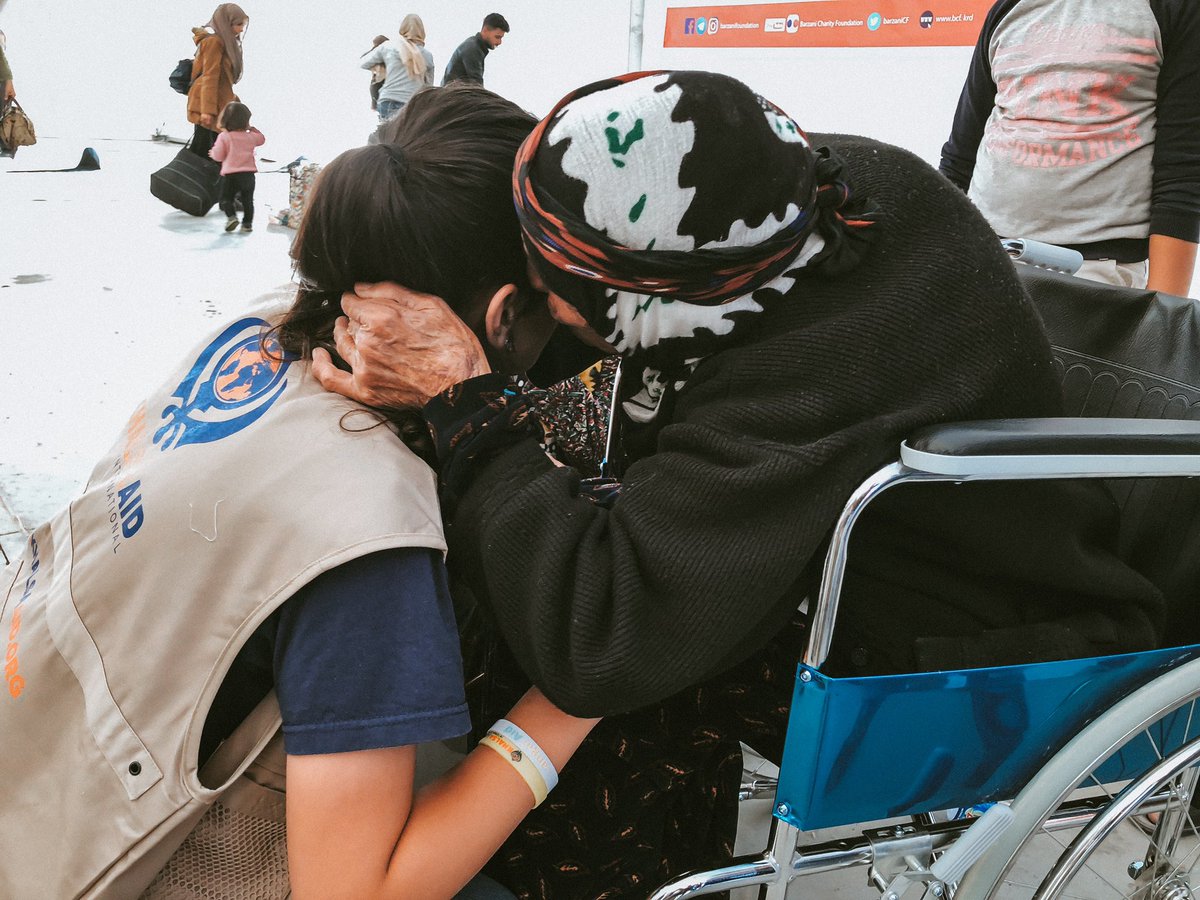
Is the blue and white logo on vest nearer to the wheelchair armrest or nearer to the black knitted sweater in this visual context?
the black knitted sweater

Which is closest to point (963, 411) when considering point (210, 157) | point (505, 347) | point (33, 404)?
point (505, 347)

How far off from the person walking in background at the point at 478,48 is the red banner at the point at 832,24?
A: 2.28 m

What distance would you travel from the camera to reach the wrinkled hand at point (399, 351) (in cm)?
80

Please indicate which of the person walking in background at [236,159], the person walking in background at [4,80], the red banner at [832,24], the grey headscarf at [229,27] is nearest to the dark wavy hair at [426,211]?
the red banner at [832,24]

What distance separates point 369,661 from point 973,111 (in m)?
1.67

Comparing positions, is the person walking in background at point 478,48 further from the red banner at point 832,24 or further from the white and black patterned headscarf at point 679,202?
the white and black patterned headscarf at point 679,202

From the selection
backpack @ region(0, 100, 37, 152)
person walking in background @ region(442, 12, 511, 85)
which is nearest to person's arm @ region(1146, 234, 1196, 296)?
person walking in background @ region(442, 12, 511, 85)

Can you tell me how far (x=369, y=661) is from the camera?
68cm

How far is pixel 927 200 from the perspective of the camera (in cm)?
83

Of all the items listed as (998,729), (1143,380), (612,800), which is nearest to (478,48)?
(1143,380)

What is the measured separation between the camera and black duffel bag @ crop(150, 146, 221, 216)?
5.72m

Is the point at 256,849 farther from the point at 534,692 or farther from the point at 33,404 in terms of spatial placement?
the point at 33,404

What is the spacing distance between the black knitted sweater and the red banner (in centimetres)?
321

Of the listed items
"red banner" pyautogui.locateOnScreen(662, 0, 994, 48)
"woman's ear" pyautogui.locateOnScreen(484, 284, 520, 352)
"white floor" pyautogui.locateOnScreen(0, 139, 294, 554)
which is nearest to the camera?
"woman's ear" pyautogui.locateOnScreen(484, 284, 520, 352)
